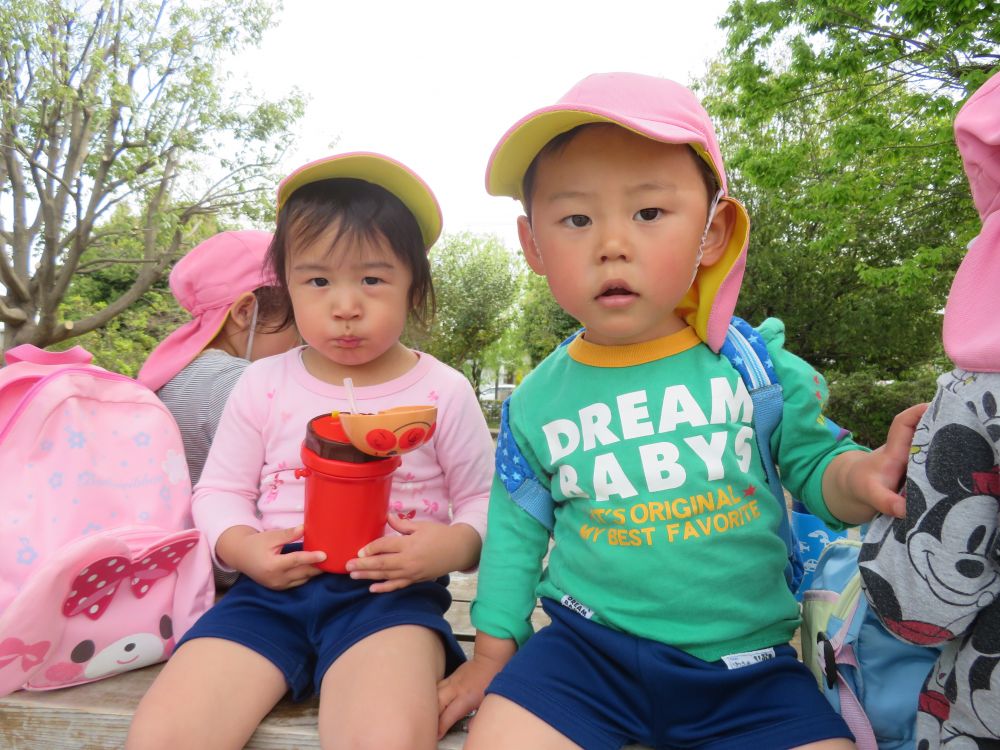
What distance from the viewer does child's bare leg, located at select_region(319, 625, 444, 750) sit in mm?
1312

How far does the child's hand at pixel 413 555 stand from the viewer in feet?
5.01

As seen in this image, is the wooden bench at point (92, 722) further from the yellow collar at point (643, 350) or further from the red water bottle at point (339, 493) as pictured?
the yellow collar at point (643, 350)

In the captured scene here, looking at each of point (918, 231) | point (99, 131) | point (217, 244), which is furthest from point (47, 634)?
point (918, 231)

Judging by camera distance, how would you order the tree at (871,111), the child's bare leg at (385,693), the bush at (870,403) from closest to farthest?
1. the child's bare leg at (385,693)
2. the tree at (871,111)
3. the bush at (870,403)

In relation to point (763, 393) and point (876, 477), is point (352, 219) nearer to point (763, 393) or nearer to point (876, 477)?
point (763, 393)

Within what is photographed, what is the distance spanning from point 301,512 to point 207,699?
0.53 m

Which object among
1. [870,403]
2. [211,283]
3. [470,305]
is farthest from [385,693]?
[470,305]

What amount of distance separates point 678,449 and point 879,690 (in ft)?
1.83

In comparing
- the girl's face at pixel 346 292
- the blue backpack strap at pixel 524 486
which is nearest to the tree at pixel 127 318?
the girl's face at pixel 346 292

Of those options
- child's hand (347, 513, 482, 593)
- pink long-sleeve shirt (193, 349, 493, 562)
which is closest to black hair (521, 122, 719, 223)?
pink long-sleeve shirt (193, 349, 493, 562)

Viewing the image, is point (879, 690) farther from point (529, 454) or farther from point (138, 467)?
point (138, 467)

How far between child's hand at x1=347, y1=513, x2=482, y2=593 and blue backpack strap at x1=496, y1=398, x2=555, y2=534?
0.18m

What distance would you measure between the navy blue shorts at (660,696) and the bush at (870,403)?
36.5ft

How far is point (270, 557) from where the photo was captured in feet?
5.24
